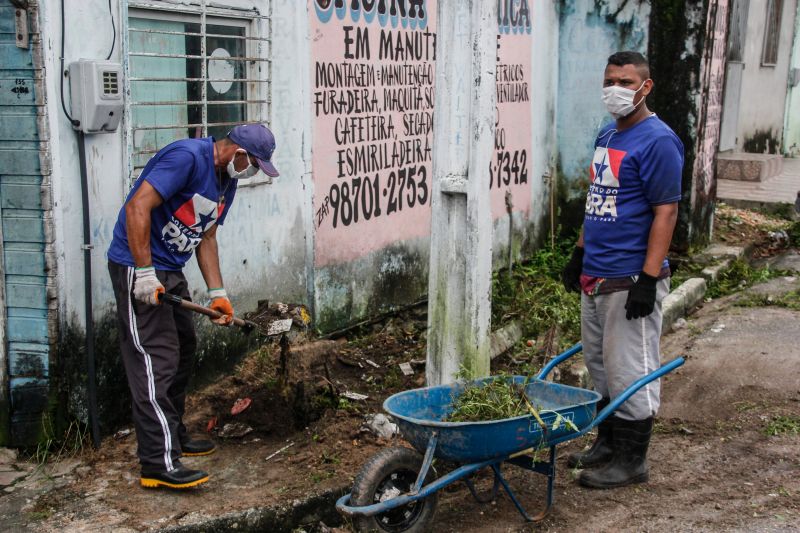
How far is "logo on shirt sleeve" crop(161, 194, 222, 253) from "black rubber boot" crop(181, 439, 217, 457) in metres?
1.15

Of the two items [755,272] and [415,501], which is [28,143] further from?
[755,272]

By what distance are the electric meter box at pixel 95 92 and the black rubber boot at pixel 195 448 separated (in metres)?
1.84

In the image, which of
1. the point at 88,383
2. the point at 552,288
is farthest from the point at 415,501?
the point at 552,288

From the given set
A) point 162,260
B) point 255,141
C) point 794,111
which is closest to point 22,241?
point 162,260

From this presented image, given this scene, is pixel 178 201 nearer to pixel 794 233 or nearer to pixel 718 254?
pixel 718 254

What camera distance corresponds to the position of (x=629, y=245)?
4.90 m

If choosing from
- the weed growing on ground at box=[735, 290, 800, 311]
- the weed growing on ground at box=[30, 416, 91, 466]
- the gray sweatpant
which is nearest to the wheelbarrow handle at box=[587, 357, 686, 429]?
the gray sweatpant

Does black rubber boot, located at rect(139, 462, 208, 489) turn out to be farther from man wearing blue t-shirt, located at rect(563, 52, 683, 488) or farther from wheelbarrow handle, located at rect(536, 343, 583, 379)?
man wearing blue t-shirt, located at rect(563, 52, 683, 488)

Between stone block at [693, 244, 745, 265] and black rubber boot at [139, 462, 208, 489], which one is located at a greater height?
stone block at [693, 244, 745, 265]

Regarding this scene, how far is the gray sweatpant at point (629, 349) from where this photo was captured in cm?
494

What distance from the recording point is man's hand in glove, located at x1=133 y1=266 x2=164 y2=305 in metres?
4.70

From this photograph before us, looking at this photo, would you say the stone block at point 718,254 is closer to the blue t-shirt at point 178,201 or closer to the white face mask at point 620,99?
the white face mask at point 620,99

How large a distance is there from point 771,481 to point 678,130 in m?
5.08

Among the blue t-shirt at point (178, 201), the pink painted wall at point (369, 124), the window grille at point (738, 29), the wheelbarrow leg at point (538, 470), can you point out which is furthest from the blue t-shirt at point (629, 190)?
the window grille at point (738, 29)
